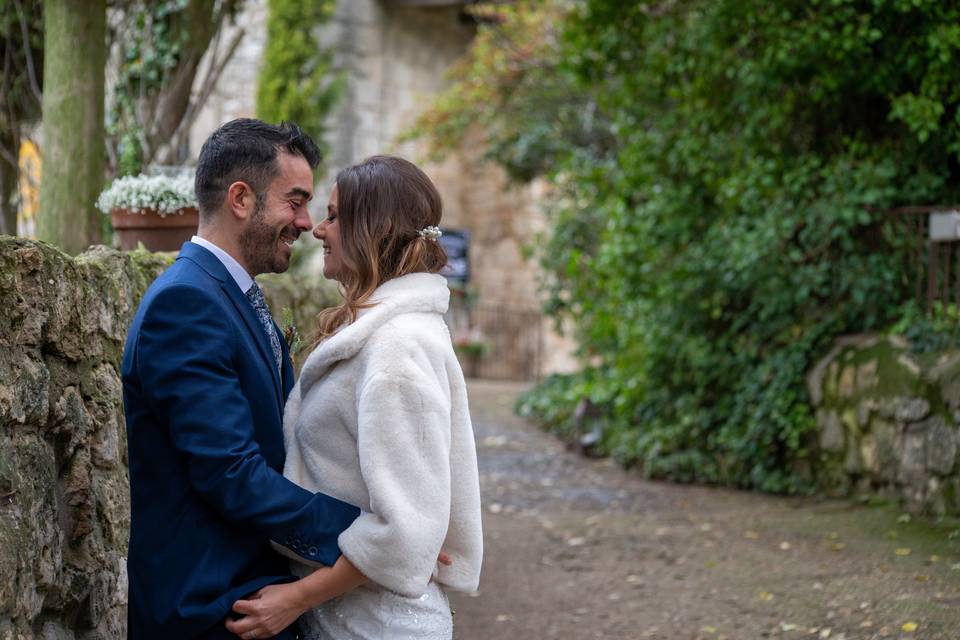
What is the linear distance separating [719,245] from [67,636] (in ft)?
19.6

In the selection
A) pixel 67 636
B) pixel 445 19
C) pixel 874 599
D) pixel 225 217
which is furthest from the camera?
pixel 445 19

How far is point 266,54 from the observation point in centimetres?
1115

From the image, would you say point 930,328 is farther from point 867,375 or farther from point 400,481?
point 400,481

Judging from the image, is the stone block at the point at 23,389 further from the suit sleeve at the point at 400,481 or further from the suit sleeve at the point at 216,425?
the suit sleeve at the point at 400,481

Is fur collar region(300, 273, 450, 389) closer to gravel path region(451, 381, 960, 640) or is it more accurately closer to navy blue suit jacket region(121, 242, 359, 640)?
navy blue suit jacket region(121, 242, 359, 640)

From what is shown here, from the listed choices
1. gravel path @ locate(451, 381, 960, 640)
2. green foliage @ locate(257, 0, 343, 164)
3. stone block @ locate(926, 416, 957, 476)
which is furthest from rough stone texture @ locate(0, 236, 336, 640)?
green foliage @ locate(257, 0, 343, 164)

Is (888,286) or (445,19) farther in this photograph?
(445,19)

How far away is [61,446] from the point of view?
8.07ft

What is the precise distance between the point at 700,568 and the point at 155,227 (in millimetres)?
3240

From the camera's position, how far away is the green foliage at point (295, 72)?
10539mm

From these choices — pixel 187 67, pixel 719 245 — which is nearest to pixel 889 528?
pixel 719 245

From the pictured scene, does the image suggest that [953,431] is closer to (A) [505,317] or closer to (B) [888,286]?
(B) [888,286]

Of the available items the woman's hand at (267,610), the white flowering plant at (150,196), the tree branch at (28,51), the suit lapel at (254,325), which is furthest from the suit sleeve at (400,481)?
the tree branch at (28,51)

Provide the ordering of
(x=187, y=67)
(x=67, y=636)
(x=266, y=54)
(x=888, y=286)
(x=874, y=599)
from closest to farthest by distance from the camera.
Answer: (x=67, y=636) < (x=874, y=599) < (x=187, y=67) < (x=888, y=286) < (x=266, y=54)
